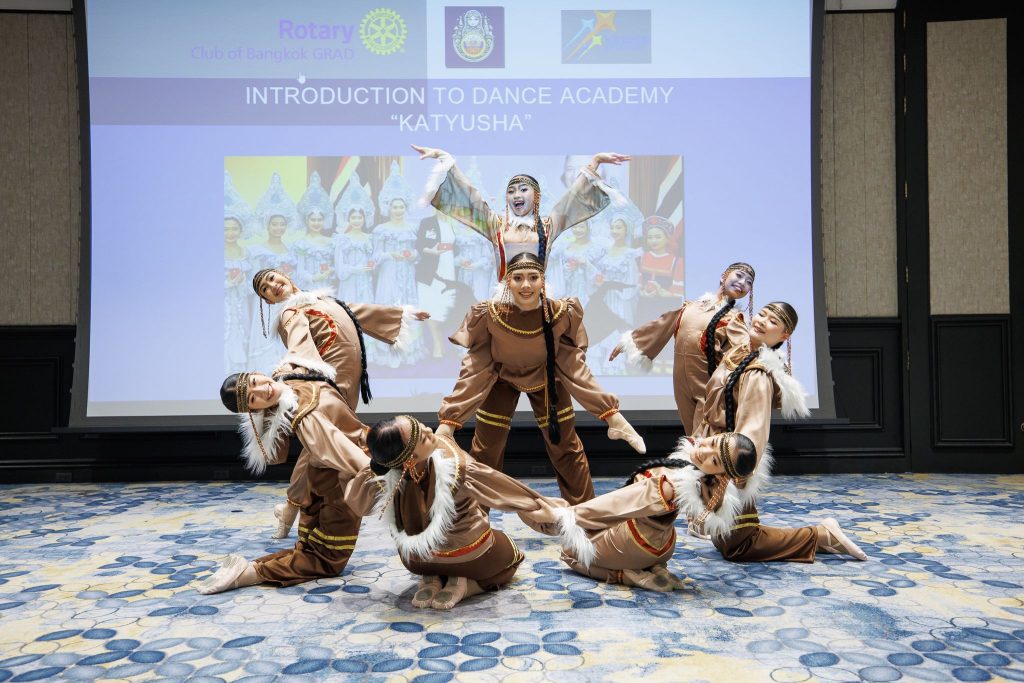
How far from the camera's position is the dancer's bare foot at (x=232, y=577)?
8.08 feet

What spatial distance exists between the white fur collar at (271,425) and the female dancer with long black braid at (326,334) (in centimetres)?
24

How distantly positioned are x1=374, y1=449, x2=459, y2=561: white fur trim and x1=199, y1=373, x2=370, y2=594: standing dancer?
0.14 meters

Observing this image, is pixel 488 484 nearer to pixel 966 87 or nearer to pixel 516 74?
pixel 516 74

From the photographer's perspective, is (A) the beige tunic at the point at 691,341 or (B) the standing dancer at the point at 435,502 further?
(A) the beige tunic at the point at 691,341

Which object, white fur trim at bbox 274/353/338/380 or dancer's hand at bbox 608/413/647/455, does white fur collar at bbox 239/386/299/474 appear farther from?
dancer's hand at bbox 608/413/647/455

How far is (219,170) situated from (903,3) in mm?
4817

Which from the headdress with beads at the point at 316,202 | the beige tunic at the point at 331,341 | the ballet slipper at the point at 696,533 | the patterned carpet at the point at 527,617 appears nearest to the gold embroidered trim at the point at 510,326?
the beige tunic at the point at 331,341

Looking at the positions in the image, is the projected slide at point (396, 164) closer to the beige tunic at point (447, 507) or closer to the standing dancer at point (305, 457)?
the standing dancer at point (305, 457)

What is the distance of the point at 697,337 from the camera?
329cm

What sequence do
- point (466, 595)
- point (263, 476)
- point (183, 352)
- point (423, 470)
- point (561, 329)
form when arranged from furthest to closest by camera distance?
point (263, 476) → point (183, 352) → point (561, 329) → point (466, 595) → point (423, 470)

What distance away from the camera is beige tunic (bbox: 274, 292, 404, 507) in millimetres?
2635

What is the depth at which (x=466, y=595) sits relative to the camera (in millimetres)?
2379

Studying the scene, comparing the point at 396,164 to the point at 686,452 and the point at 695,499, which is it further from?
the point at 695,499

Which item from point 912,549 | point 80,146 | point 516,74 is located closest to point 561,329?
point 912,549
